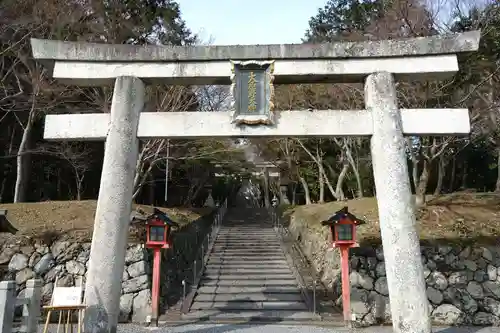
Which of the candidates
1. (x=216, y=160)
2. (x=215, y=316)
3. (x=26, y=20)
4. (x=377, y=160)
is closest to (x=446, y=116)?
(x=377, y=160)

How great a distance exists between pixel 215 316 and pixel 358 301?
401cm

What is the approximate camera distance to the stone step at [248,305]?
1221 cm

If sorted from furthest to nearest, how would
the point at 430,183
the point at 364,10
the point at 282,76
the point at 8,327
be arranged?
the point at 430,183 → the point at 364,10 → the point at 282,76 → the point at 8,327

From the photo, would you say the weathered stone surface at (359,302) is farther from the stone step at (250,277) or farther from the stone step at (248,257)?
the stone step at (248,257)

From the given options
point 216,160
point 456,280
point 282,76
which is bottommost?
point 456,280

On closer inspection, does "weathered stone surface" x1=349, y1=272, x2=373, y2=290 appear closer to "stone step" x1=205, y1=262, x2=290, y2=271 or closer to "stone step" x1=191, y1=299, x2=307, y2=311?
"stone step" x1=191, y1=299, x2=307, y2=311

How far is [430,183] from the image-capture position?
26953 millimetres

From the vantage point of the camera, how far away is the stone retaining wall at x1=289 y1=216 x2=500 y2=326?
1141cm

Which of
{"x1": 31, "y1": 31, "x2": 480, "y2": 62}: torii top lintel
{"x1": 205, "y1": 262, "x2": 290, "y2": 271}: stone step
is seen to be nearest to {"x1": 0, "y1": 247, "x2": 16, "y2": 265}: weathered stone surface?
{"x1": 205, "y1": 262, "x2": 290, "y2": 271}: stone step

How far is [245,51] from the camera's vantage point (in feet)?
27.1

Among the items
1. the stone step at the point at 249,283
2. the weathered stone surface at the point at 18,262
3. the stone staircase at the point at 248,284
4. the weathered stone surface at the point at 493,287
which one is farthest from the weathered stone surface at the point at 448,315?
the weathered stone surface at the point at 18,262

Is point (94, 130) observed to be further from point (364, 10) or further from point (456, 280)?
point (364, 10)

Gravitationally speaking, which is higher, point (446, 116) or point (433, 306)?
point (446, 116)

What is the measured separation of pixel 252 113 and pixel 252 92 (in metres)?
0.45
